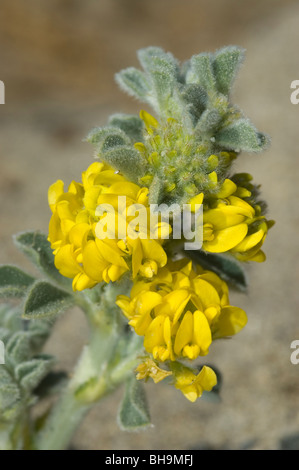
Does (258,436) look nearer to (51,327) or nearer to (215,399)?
(215,399)

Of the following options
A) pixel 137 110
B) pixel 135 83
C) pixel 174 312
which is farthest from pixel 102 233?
pixel 137 110

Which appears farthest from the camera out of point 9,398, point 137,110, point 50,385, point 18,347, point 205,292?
point 137,110

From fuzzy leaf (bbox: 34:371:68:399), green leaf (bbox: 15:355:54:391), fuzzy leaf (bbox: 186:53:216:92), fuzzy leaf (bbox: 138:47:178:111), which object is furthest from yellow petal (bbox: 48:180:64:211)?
fuzzy leaf (bbox: 34:371:68:399)

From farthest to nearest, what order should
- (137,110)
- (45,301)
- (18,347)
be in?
1. (137,110)
2. (18,347)
3. (45,301)

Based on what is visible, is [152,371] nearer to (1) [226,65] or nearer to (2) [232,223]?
(2) [232,223]

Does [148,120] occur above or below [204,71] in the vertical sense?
below

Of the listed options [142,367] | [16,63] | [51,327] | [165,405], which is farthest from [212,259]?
[16,63]
